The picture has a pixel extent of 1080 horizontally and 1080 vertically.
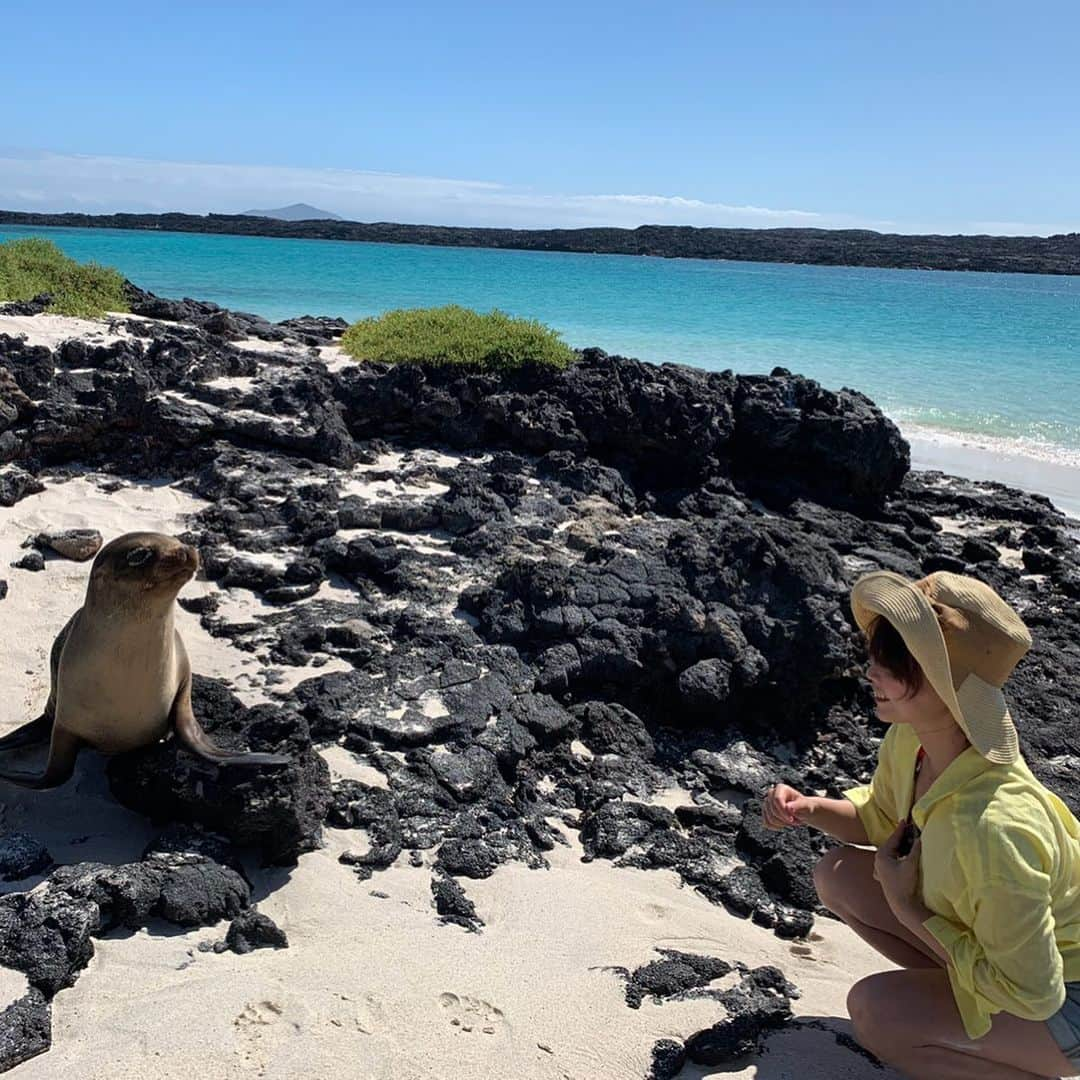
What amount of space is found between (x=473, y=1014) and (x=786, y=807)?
109 centimetres

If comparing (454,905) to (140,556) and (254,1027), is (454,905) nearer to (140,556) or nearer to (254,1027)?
(254,1027)

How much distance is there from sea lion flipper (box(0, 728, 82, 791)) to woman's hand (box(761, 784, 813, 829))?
251 cm

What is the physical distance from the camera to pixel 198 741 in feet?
12.6

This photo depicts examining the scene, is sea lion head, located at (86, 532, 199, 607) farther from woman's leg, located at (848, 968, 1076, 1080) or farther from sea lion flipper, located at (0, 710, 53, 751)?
woman's leg, located at (848, 968, 1076, 1080)

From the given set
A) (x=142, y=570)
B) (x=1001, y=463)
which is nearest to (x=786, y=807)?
(x=142, y=570)

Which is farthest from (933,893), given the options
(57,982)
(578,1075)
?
(57,982)

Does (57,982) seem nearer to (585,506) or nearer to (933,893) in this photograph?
(933,893)

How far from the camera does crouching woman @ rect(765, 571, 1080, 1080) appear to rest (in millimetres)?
2340

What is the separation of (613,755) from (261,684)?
1.72 metres

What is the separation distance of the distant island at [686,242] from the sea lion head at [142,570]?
3020 inches

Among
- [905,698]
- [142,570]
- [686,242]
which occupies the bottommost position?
[142,570]

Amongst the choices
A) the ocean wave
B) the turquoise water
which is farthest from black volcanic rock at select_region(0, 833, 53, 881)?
the turquoise water

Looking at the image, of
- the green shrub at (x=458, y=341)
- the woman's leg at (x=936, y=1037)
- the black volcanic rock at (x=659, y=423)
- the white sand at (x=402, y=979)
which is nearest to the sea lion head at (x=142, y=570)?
the white sand at (x=402, y=979)

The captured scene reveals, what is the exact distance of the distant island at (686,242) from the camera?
77.1 m
